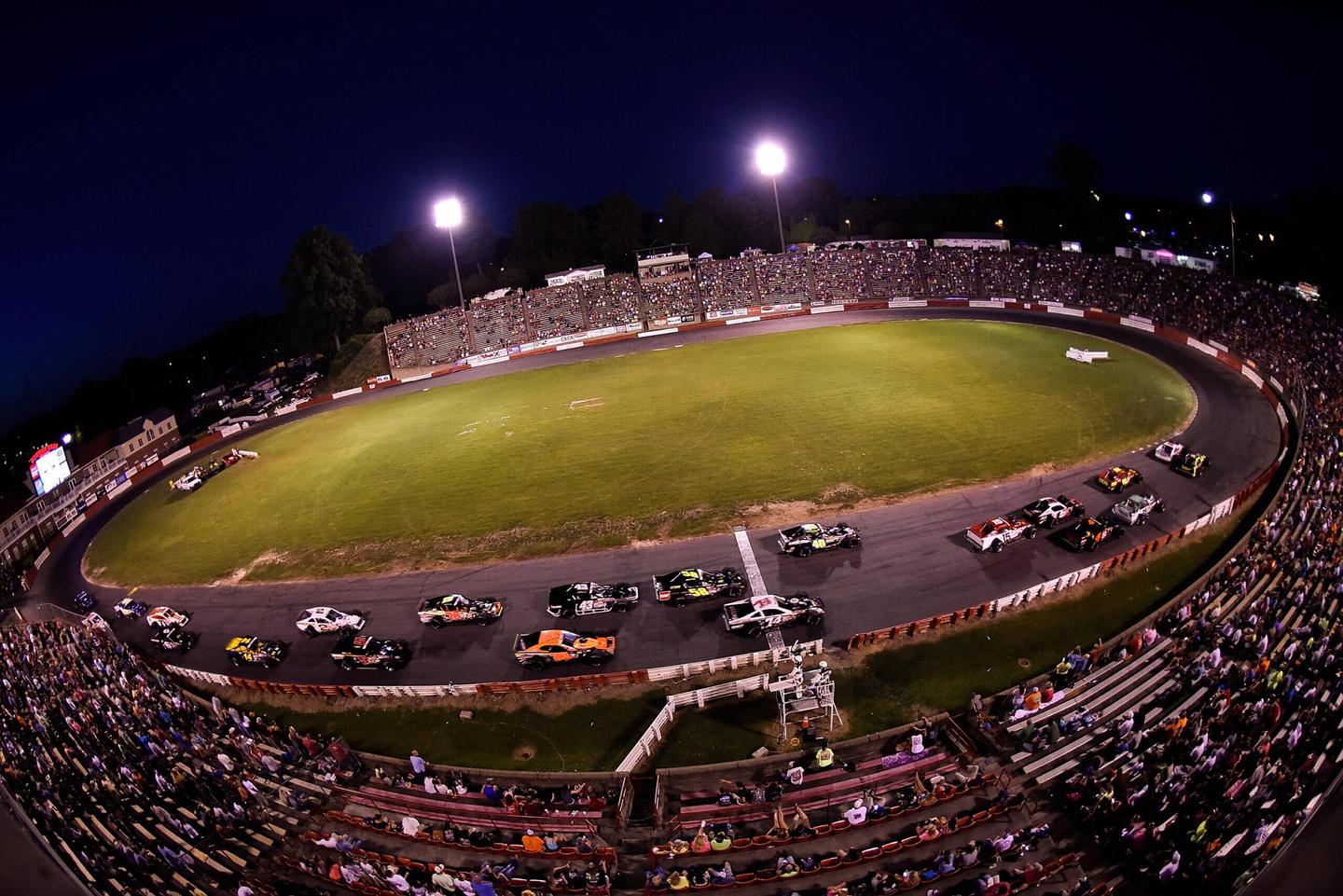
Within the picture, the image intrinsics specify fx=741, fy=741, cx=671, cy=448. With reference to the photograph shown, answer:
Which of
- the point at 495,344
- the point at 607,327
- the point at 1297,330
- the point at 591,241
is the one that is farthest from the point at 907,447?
the point at 591,241

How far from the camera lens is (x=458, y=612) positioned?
30.0 m

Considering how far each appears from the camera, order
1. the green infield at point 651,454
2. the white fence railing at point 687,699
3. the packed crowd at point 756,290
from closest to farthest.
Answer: the white fence railing at point 687,699 < the green infield at point 651,454 < the packed crowd at point 756,290

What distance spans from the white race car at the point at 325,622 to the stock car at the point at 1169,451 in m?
37.7

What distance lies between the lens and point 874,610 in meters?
27.7

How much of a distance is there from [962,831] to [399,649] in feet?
67.5

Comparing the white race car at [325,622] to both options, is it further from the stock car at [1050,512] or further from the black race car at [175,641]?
the stock car at [1050,512]

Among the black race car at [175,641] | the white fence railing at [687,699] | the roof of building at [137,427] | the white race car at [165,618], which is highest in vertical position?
the roof of building at [137,427]

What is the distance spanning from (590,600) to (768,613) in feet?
23.5

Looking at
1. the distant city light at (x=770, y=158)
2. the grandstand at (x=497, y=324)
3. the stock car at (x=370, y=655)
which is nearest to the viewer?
the stock car at (x=370, y=655)

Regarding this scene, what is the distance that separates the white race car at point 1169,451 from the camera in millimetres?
35156

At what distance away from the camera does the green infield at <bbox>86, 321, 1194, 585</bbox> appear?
36656mm

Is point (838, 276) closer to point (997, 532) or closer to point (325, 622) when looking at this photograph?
point (997, 532)

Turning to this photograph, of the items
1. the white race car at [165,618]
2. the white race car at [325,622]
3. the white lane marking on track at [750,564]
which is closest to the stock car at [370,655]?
the white race car at [325,622]

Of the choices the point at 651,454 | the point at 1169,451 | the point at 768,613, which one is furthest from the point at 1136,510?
the point at 651,454
